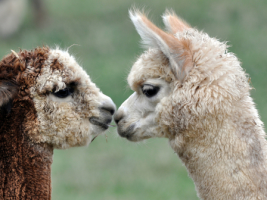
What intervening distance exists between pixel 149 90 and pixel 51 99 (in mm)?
706

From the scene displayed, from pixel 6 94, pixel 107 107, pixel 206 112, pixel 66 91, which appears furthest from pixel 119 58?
pixel 206 112

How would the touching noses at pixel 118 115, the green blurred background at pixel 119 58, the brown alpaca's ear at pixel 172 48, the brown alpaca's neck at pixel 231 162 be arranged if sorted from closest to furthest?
the brown alpaca's neck at pixel 231 162, the brown alpaca's ear at pixel 172 48, the touching noses at pixel 118 115, the green blurred background at pixel 119 58

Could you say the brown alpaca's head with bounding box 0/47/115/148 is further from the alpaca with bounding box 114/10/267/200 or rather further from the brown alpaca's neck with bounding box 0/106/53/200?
the alpaca with bounding box 114/10/267/200

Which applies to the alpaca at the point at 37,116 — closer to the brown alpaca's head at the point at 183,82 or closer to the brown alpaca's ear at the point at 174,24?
the brown alpaca's head at the point at 183,82

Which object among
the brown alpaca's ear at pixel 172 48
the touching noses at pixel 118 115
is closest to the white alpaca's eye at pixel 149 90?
the brown alpaca's ear at pixel 172 48

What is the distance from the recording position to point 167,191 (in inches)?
287

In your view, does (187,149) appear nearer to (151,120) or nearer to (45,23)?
(151,120)

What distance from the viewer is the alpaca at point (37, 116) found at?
2.76 metres

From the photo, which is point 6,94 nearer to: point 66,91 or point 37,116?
point 37,116

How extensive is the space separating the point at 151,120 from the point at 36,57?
3.13ft

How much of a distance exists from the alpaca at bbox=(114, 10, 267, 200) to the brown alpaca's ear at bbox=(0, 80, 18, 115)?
0.87 m

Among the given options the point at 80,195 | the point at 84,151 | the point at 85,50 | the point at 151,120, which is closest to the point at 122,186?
the point at 80,195

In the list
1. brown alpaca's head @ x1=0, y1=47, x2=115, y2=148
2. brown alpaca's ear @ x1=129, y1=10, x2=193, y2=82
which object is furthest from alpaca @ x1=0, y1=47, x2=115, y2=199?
brown alpaca's ear @ x1=129, y1=10, x2=193, y2=82

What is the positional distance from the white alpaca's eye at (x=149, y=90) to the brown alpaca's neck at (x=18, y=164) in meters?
0.85
